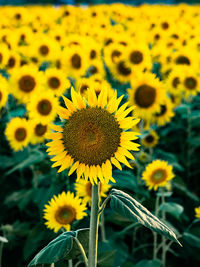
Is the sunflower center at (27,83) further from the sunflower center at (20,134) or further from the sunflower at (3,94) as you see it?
the sunflower center at (20,134)

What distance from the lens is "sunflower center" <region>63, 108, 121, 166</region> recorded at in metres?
1.33

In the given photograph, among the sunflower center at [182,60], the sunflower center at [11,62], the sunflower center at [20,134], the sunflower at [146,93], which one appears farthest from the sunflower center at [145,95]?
the sunflower center at [11,62]

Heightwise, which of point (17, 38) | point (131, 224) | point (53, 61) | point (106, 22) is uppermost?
point (106, 22)

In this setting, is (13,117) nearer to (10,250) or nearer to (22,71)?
(22,71)

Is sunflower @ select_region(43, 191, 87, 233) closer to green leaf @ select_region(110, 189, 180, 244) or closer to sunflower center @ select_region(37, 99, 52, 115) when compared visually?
green leaf @ select_region(110, 189, 180, 244)

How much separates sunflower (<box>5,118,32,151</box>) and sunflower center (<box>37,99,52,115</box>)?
0.50 ft

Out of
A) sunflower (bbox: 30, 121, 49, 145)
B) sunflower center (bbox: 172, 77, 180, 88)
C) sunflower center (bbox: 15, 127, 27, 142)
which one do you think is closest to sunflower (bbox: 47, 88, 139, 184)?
sunflower (bbox: 30, 121, 49, 145)

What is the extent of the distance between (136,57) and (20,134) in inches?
63.9

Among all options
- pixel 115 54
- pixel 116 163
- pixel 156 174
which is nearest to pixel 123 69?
pixel 115 54


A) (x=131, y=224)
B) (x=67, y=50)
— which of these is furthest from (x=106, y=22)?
(x=131, y=224)

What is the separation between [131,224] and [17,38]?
331cm

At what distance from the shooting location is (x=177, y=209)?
2160mm

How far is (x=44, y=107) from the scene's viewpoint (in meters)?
3.23

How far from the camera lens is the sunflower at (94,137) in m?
1.33
